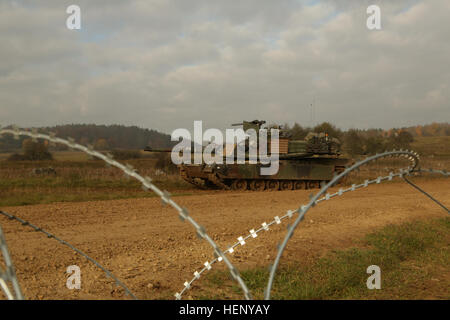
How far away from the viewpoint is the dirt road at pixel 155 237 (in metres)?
4.80

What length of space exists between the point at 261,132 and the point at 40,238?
12977 mm

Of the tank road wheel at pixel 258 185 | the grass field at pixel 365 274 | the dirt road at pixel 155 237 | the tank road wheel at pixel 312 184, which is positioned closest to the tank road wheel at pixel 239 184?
the tank road wheel at pixel 258 185

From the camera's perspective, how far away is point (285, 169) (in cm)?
1761

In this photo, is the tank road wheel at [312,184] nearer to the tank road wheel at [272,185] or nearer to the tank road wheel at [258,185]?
the tank road wheel at [272,185]

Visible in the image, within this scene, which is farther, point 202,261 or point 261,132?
point 261,132

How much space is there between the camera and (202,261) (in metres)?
5.69

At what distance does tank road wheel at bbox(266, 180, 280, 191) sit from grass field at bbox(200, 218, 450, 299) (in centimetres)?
1053

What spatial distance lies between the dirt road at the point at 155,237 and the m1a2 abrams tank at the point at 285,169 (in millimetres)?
3868

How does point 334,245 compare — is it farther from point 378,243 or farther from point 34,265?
point 34,265

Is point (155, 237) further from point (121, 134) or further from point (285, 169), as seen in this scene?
point (121, 134)

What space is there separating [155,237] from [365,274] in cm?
405
